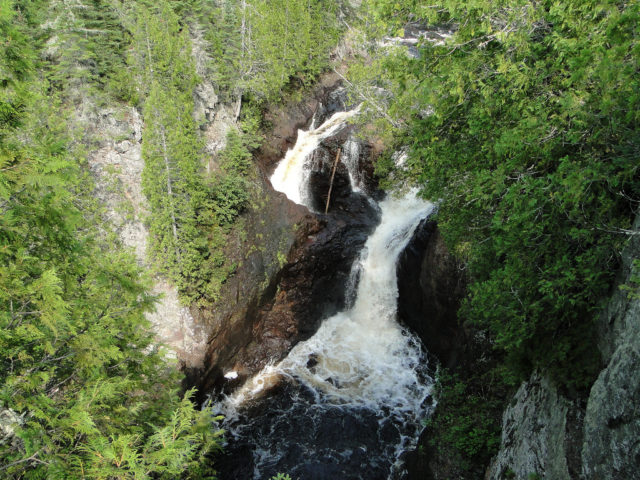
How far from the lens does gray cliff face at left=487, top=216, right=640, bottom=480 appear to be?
380cm

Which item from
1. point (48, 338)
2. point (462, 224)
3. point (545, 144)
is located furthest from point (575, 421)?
point (48, 338)

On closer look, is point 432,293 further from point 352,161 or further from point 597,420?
point 352,161

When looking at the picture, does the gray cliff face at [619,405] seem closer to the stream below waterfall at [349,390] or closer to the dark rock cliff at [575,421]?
the dark rock cliff at [575,421]

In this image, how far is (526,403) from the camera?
681 centimetres

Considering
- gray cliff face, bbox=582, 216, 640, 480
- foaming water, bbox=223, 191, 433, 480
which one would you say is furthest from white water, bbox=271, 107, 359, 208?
gray cliff face, bbox=582, 216, 640, 480

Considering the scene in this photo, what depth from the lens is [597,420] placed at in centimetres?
425

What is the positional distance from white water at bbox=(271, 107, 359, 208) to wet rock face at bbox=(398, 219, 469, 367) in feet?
23.2

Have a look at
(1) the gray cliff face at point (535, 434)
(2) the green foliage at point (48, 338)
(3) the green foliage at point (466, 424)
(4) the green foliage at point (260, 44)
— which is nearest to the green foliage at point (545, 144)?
(1) the gray cliff face at point (535, 434)

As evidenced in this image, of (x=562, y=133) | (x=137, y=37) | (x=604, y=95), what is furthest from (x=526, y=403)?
(x=137, y=37)

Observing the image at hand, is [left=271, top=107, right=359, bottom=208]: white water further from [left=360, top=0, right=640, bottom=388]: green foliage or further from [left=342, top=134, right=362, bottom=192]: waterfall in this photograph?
[left=360, top=0, right=640, bottom=388]: green foliage

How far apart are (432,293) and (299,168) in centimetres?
1100

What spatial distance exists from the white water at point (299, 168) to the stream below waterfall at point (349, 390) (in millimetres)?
63

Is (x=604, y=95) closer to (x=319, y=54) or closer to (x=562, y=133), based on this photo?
(x=562, y=133)

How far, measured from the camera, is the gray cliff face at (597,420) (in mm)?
3801
